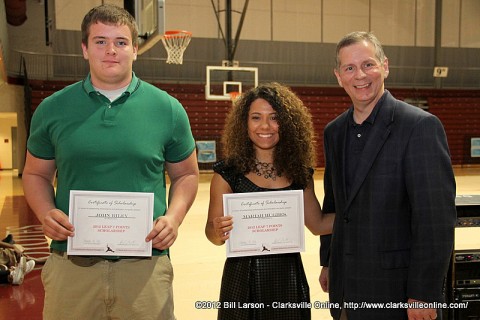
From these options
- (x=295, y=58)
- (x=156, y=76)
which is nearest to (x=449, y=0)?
(x=295, y=58)

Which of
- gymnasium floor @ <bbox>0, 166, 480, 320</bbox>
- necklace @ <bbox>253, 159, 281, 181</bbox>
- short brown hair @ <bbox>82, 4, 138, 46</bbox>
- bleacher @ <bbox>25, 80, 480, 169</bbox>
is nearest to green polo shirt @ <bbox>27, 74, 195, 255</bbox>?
short brown hair @ <bbox>82, 4, 138, 46</bbox>

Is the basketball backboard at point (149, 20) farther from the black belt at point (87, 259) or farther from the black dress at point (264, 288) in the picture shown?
the black belt at point (87, 259)

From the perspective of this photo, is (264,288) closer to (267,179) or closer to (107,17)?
(267,179)

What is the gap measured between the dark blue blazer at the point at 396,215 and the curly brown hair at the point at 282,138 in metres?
0.34

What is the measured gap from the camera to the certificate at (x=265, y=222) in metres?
2.67

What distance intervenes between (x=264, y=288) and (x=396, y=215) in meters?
0.86

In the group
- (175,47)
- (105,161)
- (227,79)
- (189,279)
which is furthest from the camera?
(227,79)

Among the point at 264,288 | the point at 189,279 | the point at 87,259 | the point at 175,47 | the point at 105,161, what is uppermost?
the point at 175,47

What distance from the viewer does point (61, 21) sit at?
19297mm

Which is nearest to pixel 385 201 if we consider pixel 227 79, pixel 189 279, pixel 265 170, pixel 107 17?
pixel 265 170

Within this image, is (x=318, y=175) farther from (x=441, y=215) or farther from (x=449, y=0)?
(x=441, y=215)

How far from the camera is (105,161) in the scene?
2.30 m

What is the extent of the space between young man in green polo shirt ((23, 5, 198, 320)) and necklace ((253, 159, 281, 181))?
1.87ft

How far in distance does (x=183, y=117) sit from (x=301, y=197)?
754mm
